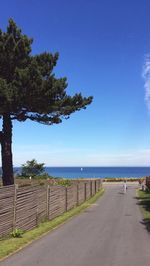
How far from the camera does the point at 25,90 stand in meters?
30.9

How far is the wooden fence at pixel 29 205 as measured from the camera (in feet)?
49.8

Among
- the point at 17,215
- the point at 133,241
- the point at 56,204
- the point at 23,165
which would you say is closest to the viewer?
the point at 133,241

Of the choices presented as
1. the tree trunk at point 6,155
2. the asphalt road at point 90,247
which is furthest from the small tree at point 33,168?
the asphalt road at point 90,247

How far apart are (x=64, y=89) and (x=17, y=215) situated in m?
17.9

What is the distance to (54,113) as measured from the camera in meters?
34.6

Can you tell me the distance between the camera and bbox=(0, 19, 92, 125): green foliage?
101 feet

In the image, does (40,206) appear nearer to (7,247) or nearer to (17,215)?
(17,215)

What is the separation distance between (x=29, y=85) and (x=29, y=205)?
45.8ft

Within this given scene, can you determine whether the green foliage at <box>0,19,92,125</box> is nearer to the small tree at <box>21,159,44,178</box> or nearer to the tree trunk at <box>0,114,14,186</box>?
the tree trunk at <box>0,114,14,186</box>

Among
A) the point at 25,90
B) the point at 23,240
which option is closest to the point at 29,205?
the point at 23,240

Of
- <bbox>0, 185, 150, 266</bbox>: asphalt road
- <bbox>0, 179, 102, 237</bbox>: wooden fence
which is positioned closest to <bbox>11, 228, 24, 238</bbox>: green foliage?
<bbox>0, 179, 102, 237</bbox>: wooden fence

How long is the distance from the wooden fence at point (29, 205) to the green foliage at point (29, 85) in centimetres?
710

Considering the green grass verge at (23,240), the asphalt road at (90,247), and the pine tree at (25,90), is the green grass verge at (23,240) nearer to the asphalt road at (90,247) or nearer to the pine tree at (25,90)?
the asphalt road at (90,247)

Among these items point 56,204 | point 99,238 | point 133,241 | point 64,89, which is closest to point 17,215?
point 99,238
